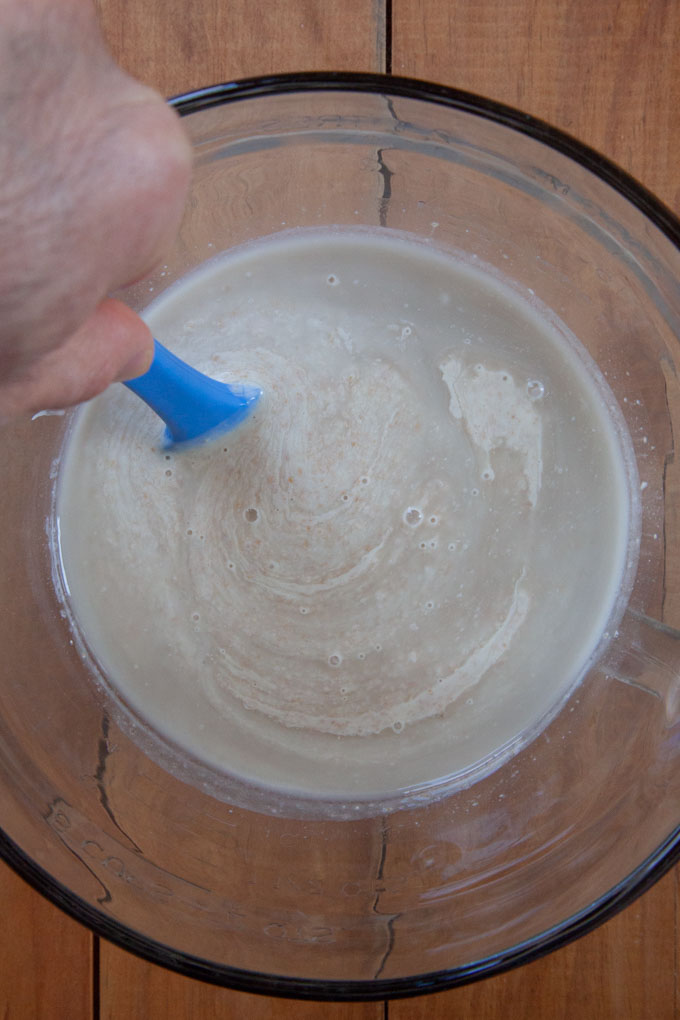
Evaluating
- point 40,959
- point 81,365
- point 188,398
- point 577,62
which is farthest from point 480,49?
point 40,959

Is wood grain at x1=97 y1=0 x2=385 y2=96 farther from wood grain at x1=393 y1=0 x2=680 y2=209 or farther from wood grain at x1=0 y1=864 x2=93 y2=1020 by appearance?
wood grain at x1=0 y1=864 x2=93 y2=1020

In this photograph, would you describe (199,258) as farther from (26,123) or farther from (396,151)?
(26,123)

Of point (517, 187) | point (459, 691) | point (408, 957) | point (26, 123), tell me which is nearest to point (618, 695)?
point (459, 691)

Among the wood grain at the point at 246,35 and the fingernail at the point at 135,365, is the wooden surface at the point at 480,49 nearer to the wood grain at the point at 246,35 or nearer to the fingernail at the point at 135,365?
the wood grain at the point at 246,35

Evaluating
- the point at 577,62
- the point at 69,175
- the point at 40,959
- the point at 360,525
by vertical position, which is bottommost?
the point at 40,959

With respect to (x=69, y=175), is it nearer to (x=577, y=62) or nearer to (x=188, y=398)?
(x=188, y=398)

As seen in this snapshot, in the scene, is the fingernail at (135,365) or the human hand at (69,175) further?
the fingernail at (135,365)

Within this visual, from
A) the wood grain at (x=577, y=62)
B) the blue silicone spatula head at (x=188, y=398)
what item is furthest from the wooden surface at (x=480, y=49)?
the blue silicone spatula head at (x=188, y=398)
